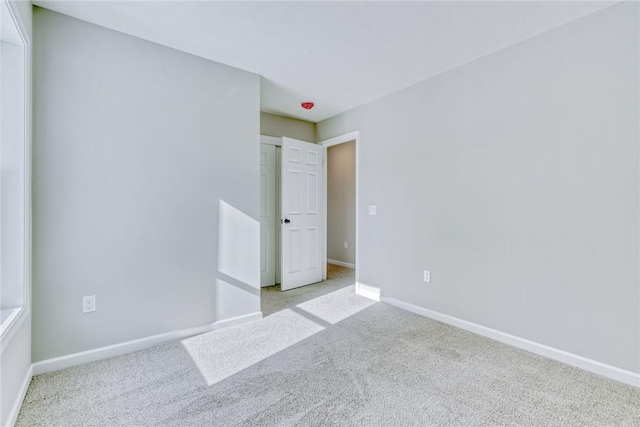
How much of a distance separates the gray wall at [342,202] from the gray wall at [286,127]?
4.09 feet

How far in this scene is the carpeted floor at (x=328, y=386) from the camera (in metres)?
1.58

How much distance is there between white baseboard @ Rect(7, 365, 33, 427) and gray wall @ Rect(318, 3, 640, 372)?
3024mm

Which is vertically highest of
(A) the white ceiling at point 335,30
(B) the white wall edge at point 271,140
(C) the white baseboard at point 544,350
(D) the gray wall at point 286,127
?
(A) the white ceiling at point 335,30

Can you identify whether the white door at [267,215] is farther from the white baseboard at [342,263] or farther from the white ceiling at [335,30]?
the white baseboard at [342,263]

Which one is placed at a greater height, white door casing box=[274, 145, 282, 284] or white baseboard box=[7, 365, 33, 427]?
white door casing box=[274, 145, 282, 284]

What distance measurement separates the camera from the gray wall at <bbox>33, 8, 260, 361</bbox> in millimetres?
2000

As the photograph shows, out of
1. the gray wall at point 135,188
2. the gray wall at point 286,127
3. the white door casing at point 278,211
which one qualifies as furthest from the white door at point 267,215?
the gray wall at point 135,188

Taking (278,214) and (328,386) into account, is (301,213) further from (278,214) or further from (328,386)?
(328,386)

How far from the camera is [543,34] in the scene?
7.23 feet

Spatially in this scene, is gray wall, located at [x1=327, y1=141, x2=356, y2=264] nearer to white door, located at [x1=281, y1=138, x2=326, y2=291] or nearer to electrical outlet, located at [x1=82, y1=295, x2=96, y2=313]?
white door, located at [x1=281, y1=138, x2=326, y2=291]

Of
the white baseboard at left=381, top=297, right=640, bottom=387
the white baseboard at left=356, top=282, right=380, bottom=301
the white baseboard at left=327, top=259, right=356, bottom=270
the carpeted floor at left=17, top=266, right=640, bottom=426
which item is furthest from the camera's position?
the white baseboard at left=327, top=259, right=356, bottom=270

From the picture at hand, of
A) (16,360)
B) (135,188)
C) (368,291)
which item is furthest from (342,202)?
(16,360)

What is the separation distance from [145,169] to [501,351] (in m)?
3.10

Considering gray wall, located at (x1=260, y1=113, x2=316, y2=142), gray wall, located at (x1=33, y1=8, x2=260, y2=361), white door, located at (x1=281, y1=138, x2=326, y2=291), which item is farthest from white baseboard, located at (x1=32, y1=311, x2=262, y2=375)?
gray wall, located at (x1=260, y1=113, x2=316, y2=142)
